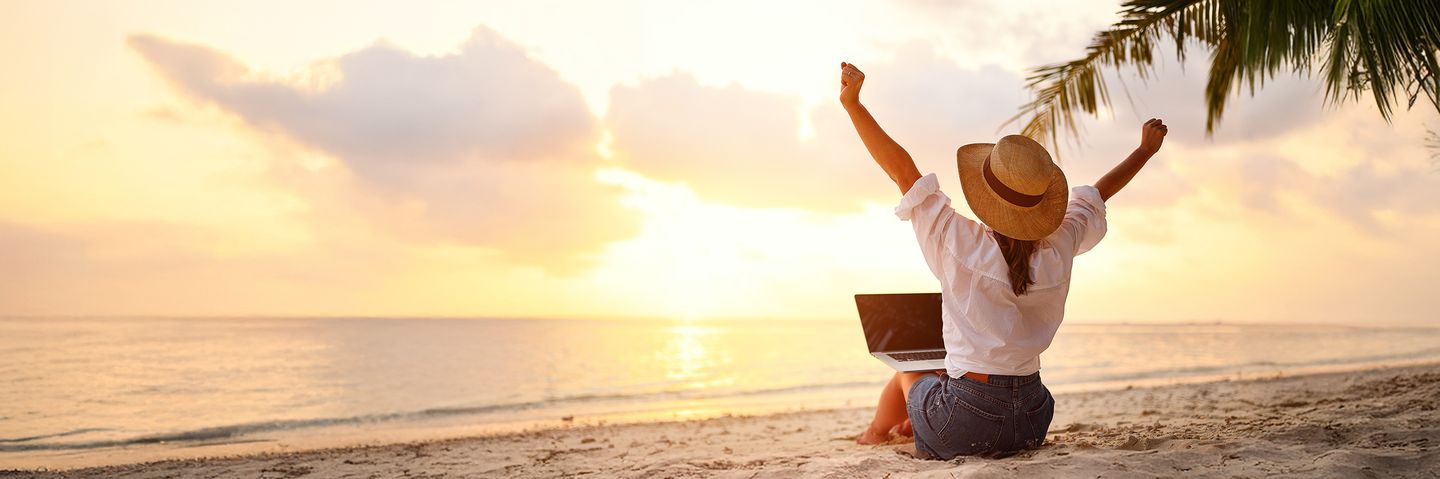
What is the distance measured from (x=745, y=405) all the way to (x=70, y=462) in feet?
21.1

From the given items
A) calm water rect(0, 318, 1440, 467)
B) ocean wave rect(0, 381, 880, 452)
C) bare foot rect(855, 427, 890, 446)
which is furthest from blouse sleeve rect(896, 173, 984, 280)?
ocean wave rect(0, 381, 880, 452)

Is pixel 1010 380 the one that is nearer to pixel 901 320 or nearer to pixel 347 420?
pixel 901 320

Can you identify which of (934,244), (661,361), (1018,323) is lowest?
(661,361)

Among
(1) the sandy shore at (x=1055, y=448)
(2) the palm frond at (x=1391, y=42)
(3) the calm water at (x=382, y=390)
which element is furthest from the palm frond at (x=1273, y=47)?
(3) the calm water at (x=382, y=390)

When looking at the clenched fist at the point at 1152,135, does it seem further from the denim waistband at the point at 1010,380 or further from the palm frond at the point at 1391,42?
the palm frond at the point at 1391,42

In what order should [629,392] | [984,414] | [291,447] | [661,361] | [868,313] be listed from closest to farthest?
1. [984,414]
2. [868,313]
3. [291,447]
4. [629,392]
5. [661,361]

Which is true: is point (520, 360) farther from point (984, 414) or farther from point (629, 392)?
point (984, 414)

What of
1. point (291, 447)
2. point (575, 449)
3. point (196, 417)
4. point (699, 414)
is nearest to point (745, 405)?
point (699, 414)

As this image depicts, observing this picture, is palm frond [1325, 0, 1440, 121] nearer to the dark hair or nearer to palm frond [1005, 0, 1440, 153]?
palm frond [1005, 0, 1440, 153]

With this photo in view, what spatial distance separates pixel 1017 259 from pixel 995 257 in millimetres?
88

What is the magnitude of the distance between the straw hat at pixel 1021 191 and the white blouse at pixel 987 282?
0.28 ft

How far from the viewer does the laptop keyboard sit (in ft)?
10.3

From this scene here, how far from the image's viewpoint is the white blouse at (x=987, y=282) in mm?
2402

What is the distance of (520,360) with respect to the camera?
19688mm
